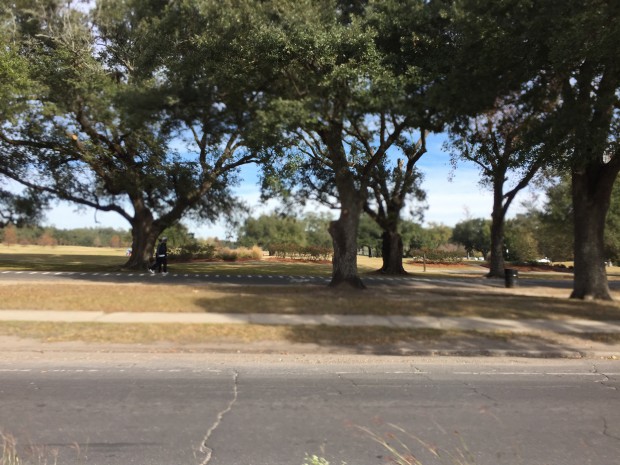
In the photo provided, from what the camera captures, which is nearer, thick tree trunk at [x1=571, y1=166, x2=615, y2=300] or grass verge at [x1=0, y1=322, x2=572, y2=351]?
grass verge at [x1=0, y1=322, x2=572, y2=351]

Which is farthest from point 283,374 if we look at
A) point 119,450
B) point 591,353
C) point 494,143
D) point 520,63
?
point 494,143

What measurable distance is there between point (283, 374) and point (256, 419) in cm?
211

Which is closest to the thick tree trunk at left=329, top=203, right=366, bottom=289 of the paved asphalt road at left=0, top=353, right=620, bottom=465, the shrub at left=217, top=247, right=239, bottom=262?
the paved asphalt road at left=0, top=353, right=620, bottom=465

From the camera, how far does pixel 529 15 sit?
1239cm

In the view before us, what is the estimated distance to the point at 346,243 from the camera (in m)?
17.9

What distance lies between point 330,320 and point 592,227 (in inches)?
369

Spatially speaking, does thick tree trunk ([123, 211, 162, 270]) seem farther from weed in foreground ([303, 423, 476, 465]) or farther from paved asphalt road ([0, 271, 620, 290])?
weed in foreground ([303, 423, 476, 465])

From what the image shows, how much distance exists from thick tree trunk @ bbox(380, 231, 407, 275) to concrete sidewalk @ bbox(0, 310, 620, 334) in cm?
2089

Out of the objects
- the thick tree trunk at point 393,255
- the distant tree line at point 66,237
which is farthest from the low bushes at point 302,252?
the distant tree line at point 66,237

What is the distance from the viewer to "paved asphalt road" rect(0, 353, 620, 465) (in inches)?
167

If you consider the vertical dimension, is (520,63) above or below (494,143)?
above

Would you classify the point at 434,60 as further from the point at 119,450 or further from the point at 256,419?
the point at 119,450

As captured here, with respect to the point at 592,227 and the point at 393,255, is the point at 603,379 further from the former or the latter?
the point at 393,255

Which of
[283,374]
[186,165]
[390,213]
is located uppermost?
[186,165]
